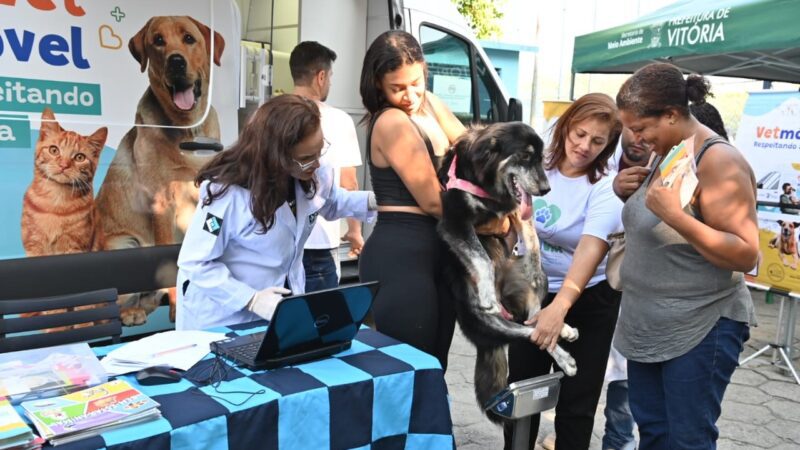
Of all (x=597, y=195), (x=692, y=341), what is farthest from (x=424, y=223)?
(x=692, y=341)

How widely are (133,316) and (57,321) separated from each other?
3.23 feet

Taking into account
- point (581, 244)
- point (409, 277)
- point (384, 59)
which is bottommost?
point (409, 277)

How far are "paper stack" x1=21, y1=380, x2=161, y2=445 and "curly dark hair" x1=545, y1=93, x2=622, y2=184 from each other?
178 centimetres

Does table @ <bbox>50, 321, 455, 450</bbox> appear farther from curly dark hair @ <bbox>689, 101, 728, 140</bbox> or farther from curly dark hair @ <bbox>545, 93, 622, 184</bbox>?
curly dark hair @ <bbox>689, 101, 728, 140</bbox>

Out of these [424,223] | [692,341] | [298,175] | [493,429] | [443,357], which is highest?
[298,175]

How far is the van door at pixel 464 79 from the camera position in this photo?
537 centimetres

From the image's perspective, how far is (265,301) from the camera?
215cm

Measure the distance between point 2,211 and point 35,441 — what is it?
6.33ft

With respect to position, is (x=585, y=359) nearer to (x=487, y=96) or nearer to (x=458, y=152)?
(x=458, y=152)

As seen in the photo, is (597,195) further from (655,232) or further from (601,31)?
(601,31)

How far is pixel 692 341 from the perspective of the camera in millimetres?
2055

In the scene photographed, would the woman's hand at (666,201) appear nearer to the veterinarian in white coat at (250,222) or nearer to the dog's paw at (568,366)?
the dog's paw at (568,366)

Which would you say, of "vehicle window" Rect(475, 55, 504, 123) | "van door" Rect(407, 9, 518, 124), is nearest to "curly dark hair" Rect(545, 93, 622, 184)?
"van door" Rect(407, 9, 518, 124)

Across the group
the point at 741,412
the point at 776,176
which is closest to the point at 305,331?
the point at 741,412
